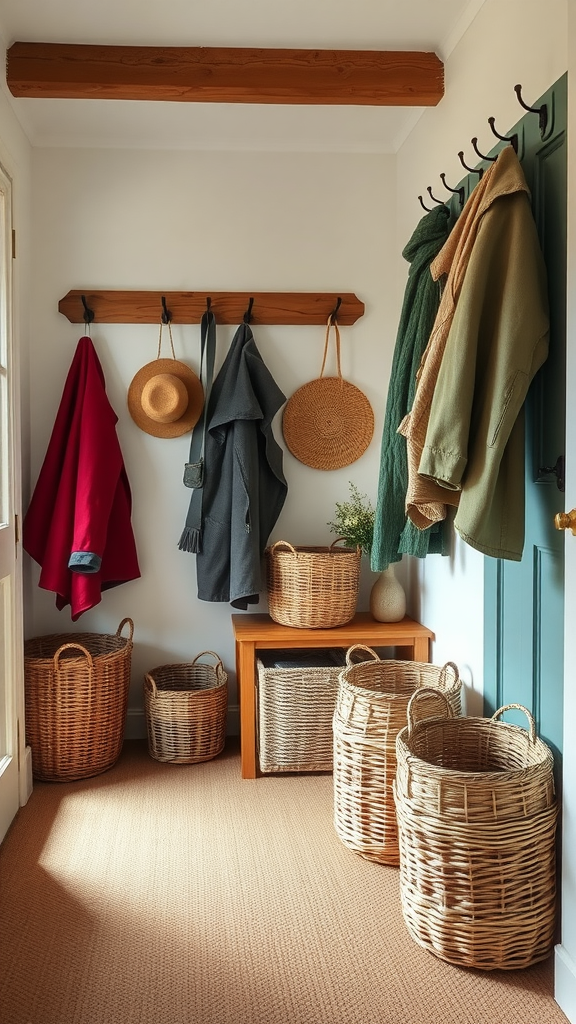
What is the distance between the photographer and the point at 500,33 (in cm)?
222

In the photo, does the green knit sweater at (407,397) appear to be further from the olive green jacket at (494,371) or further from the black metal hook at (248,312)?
the black metal hook at (248,312)

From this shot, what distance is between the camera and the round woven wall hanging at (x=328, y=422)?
135 inches

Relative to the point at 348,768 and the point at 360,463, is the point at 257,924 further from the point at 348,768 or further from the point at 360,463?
the point at 360,463

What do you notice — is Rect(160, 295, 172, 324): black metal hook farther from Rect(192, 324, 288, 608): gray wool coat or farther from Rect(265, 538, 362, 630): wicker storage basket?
Rect(265, 538, 362, 630): wicker storage basket

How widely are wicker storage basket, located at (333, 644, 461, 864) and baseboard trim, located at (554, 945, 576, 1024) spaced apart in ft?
2.08

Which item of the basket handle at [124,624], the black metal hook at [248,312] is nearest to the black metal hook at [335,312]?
the black metal hook at [248,312]

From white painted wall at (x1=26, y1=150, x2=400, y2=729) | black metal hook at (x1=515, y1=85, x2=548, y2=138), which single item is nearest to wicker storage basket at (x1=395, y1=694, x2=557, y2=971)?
black metal hook at (x1=515, y1=85, x2=548, y2=138)

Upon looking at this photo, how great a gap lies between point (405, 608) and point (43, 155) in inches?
90.1

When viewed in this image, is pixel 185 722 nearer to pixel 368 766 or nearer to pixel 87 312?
pixel 368 766

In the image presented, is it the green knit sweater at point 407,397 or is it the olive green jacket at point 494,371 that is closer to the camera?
the olive green jacket at point 494,371

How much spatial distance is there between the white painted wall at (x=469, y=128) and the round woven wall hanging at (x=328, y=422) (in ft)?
1.83

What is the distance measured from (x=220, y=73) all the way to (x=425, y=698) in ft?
6.76

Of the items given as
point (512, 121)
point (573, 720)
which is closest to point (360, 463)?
point (512, 121)

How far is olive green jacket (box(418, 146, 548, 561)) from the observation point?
1.85 metres
